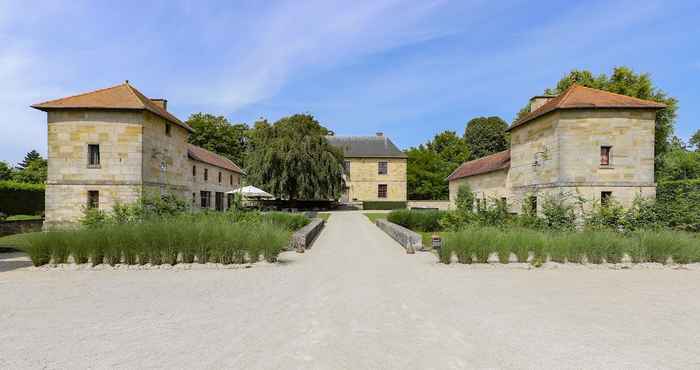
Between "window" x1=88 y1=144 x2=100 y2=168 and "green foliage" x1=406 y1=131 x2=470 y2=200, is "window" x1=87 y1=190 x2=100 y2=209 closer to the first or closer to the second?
"window" x1=88 y1=144 x2=100 y2=168

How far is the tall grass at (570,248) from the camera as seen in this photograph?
340 inches

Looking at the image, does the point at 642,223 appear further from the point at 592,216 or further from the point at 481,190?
the point at 481,190

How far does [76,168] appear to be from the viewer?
17.3 meters

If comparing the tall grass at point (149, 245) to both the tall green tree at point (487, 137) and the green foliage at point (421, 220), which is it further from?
the tall green tree at point (487, 137)

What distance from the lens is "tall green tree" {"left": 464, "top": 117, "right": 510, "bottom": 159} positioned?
5141cm

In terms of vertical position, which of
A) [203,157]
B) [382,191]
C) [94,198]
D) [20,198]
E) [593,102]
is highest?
[593,102]

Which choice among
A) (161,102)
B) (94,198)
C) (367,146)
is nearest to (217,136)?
(367,146)

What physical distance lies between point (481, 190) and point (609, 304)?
21.4 m

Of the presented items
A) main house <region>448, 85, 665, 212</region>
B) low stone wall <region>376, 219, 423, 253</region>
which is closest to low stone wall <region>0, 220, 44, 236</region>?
low stone wall <region>376, 219, 423, 253</region>

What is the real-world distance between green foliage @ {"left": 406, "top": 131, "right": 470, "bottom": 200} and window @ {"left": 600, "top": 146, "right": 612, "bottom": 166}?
28.6m

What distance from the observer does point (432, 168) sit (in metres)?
48.1

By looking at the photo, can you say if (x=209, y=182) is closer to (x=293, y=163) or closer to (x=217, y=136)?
(x=293, y=163)

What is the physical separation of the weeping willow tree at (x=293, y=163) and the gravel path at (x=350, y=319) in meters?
22.9

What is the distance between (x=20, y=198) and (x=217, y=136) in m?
28.2
